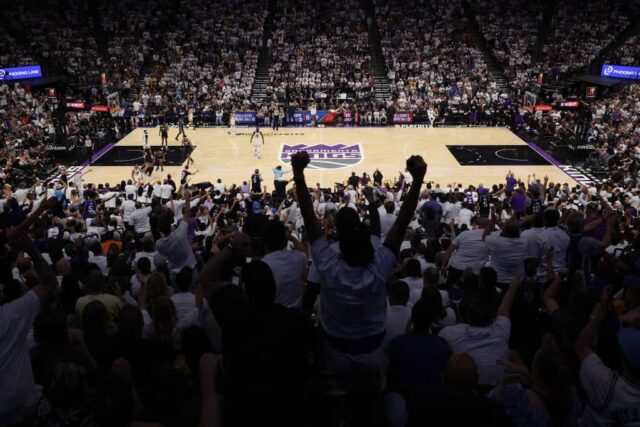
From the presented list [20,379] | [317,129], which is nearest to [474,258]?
[20,379]

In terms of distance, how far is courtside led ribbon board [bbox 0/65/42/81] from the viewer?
2908 centimetres

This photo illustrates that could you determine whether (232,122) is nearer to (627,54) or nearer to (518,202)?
(518,202)

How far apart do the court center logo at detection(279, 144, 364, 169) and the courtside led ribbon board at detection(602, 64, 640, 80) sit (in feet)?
43.5

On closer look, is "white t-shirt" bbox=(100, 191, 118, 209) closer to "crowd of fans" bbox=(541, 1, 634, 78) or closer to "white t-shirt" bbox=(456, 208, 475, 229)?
"white t-shirt" bbox=(456, 208, 475, 229)

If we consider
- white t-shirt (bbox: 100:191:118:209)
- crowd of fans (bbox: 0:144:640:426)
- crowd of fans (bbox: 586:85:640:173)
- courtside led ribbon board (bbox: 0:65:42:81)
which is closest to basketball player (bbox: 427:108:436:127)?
crowd of fans (bbox: 586:85:640:173)

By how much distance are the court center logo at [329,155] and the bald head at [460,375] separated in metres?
21.3

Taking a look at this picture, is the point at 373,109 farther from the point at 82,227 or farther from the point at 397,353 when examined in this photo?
the point at 397,353

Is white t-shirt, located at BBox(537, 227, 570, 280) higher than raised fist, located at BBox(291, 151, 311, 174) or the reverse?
the reverse

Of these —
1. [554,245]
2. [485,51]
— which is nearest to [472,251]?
[554,245]

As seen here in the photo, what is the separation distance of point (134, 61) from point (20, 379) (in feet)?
113

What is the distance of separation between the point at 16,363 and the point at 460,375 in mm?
2785

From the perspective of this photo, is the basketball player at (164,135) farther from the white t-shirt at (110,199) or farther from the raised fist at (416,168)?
the raised fist at (416,168)

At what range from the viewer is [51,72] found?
33.1 m

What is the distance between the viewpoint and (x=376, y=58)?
121ft
